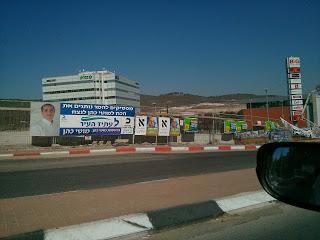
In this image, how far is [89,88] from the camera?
13400cm

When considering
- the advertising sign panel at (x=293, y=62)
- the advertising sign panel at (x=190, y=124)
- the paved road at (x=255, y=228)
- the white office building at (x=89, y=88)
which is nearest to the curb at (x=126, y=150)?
the advertising sign panel at (x=190, y=124)

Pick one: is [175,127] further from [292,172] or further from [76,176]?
[292,172]

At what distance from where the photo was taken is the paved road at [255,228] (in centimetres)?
630

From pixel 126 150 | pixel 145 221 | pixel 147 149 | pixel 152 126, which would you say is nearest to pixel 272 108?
pixel 152 126

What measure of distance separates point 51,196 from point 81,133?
A: 1789 centimetres

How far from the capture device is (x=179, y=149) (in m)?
26.7

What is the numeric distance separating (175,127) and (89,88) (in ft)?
348

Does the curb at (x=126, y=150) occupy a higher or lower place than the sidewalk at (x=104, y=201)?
higher

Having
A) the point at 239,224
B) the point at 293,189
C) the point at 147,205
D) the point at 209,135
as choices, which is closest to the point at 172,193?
the point at 147,205

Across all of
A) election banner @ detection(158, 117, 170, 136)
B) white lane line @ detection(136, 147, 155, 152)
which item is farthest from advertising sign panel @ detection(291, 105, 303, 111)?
white lane line @ detection(136, 147, 155, 152)

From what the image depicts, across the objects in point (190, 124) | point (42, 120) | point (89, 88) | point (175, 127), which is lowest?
point (175, 127)

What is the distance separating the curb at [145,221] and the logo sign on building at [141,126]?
Answer: 2020cm

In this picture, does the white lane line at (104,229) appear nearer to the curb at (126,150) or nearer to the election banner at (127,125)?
the curb at (126,150)

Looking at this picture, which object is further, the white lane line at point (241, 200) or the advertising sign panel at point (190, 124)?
the advertising sign panel at point (190, 124)
